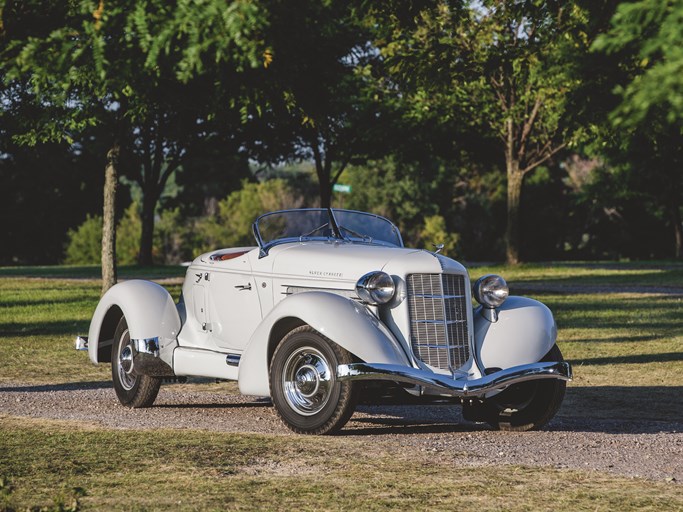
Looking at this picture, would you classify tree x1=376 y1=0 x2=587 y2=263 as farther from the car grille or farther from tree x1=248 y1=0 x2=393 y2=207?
the car grille

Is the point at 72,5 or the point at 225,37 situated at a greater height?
the point at 72,5

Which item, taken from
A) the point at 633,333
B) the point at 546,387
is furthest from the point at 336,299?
the point at 633,333

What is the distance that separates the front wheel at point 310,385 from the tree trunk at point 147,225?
105 feet

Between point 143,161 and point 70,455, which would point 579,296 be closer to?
point 70,455

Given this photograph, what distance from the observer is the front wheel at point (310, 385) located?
8.09m

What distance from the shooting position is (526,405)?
356 inches

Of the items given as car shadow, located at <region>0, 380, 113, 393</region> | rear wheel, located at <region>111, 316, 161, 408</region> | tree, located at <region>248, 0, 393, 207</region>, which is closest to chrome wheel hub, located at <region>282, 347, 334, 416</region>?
rear wheel, located at <region>111, 316, 161, 408</region>

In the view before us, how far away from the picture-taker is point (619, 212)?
6006 centimetres

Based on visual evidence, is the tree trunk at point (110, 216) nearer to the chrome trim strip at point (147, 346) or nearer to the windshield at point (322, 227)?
the chrome trim strip at point (147, 346)

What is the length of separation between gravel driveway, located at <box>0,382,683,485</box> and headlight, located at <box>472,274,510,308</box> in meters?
1.06

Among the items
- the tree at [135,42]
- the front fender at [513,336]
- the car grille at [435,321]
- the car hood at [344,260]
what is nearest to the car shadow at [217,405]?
the car hood at [344,260]

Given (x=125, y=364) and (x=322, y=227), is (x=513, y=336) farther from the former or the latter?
(x=125, y=364)

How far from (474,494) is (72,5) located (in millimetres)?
4223

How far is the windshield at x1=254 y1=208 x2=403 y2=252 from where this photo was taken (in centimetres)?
978
